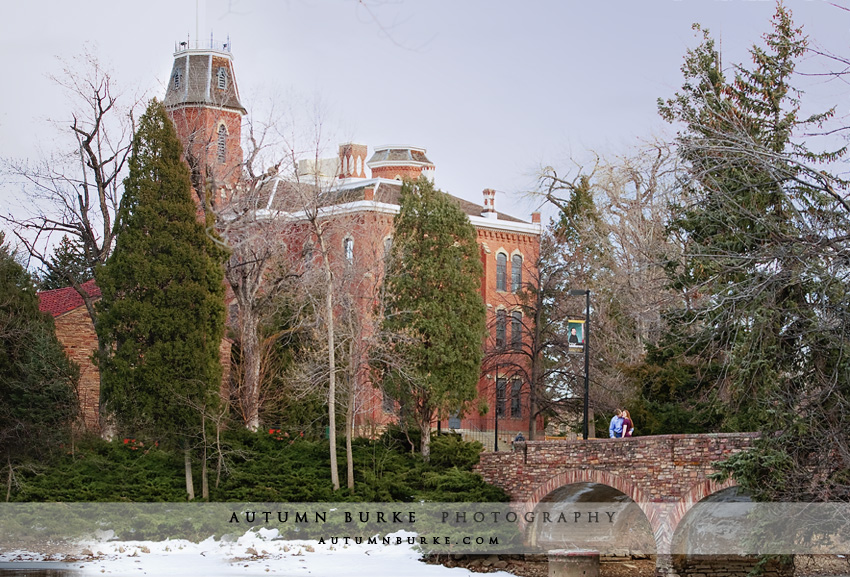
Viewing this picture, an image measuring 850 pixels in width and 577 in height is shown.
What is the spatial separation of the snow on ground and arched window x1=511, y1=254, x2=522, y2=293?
25.7 m

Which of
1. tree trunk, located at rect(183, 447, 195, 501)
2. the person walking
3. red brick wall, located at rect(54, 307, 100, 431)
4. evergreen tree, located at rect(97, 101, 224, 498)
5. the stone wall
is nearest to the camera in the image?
the stone wall

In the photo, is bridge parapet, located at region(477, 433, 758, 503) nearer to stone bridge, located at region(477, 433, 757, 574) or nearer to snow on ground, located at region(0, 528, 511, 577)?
stone bridge, located at region(477, 433, 757, 574)

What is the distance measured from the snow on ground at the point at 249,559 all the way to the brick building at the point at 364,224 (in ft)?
24.0

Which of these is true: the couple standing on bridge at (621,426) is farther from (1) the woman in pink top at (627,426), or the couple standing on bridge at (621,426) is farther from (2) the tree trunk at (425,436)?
(2) the tree trunk at (425,436)

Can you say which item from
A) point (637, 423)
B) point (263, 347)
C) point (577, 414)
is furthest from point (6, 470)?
point (577, 414)

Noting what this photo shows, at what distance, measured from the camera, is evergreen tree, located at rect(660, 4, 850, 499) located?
38.3 ft

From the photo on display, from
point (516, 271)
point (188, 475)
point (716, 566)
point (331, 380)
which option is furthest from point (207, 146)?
point (516, 271)

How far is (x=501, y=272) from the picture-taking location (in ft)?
167

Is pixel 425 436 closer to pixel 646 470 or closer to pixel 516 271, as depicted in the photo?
pixel 646 470

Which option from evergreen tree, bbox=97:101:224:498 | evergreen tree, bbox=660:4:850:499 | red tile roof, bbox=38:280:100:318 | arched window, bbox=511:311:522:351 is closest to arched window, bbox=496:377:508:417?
arched window, bbox=511:311:522:351

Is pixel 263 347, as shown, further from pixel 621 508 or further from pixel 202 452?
pixel 621 508

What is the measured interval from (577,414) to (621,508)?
11029 mm

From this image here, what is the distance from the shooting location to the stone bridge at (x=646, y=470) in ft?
71.5

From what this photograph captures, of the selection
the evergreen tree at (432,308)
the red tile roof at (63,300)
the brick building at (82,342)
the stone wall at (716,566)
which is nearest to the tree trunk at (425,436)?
the evergreen tree at (432,308)
